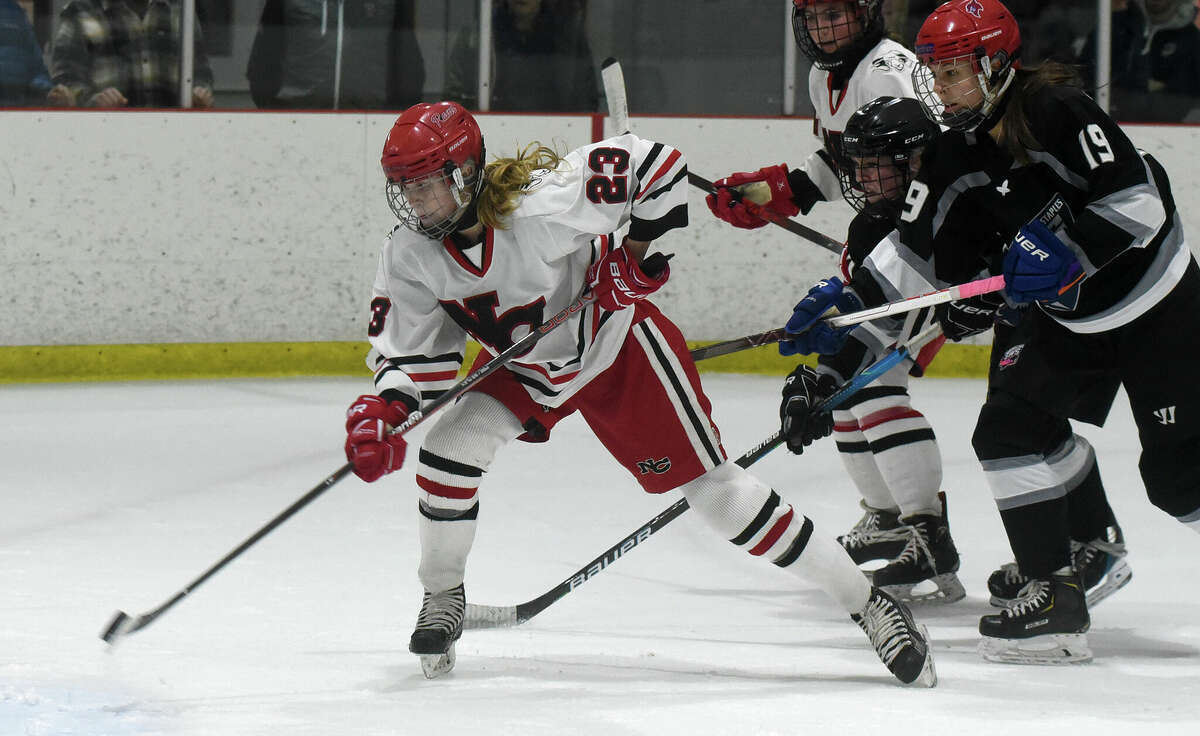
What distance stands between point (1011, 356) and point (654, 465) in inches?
24.6

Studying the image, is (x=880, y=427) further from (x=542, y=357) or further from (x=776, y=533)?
(x=542, y=357)

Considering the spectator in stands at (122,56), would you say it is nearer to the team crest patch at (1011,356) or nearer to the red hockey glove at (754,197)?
the red hockey glove at (754,197)

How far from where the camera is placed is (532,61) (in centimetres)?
530

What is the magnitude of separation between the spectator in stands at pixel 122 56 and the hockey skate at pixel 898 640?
3476mm

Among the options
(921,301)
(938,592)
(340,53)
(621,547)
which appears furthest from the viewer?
(340,53)

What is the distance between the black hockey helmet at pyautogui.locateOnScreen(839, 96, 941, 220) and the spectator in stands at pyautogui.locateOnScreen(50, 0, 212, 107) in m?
3.07

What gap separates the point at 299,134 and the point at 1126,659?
11.3 feet

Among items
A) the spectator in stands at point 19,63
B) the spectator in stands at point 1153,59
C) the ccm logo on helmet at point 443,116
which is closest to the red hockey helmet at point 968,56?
the ccm logo on helmet at point 443,116

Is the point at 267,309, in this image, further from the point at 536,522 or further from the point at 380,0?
the point at 536,522

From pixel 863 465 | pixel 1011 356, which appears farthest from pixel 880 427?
pixel 1011 356

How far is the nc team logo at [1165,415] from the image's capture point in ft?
7.73

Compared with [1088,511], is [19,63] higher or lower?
higher

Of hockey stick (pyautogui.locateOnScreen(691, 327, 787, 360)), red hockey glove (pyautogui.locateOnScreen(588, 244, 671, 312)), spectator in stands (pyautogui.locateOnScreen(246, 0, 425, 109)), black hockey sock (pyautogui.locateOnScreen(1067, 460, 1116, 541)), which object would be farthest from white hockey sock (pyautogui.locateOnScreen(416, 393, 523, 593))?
spectator in stands (pyautogui.locateOnScreen(246, 0, 425, 109))

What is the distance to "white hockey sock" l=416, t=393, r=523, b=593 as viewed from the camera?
2.33 meters
